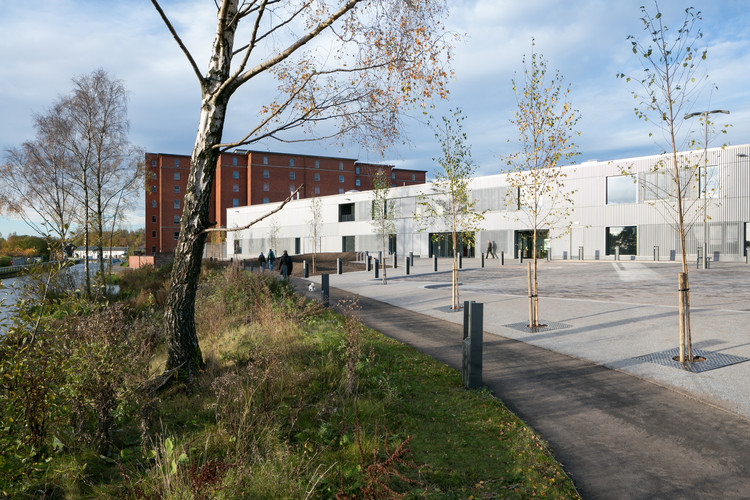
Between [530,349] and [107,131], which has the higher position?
[107,131]

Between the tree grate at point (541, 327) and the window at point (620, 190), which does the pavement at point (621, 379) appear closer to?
the tree grate at point (541, 327)

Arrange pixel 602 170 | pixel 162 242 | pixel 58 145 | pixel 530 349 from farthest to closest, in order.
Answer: pixel 162 242 < pixel 602 170 < pixel 58 145 < pixel 530 349

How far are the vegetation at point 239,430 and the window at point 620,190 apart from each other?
112ft

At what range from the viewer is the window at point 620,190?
34.7 metres

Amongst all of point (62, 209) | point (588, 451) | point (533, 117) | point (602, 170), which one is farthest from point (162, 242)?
point (588, 451)

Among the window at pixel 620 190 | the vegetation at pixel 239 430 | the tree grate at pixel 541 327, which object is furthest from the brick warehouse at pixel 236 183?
the vegetation at pixel 239 430

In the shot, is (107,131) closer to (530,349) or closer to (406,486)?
(530,349)

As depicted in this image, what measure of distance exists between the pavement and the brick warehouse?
192ft

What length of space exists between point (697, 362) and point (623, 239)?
3164 centimetres

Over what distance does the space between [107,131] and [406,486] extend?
27.4 m

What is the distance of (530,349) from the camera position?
841 cm

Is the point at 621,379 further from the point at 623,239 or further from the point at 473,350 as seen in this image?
the point at 623,239

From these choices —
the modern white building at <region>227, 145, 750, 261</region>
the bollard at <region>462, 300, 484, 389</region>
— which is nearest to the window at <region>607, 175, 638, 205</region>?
the modern white building at <region>227, 145, 750, 261</region>

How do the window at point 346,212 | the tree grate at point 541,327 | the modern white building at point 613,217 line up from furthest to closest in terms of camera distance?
the window at point 346,212 < the modern white building at point 613,217 < the tree grate at point 541,327
